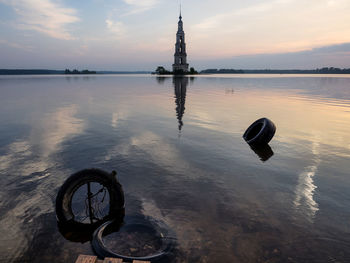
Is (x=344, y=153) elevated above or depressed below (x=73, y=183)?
below

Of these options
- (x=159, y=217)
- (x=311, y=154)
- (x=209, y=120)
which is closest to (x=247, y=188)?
(x=159, y=217)

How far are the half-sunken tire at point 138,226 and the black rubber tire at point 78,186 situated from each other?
0.40 meters

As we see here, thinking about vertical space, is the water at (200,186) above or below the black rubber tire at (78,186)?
below

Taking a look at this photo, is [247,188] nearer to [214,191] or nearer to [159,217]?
[214,191]

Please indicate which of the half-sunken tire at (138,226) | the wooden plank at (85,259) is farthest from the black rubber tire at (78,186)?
the wooden plank at (85,259)

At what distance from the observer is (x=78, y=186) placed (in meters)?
6.81

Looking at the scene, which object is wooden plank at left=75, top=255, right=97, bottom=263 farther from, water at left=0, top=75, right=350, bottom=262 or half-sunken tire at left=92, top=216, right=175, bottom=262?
water at left=0, top=75, right=350, bottom=262

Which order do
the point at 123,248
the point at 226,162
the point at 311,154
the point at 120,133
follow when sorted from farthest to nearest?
the point at 120,133 → the point at 311,154 → the point at 226,162 → the point at 123,248

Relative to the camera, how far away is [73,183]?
6684mm

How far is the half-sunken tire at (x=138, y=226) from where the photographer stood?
18.5 ft

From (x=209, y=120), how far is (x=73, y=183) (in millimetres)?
16416

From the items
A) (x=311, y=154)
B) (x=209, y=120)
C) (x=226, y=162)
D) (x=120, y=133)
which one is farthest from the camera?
(x=209, y=120)

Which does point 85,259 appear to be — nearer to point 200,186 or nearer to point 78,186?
point 78,186

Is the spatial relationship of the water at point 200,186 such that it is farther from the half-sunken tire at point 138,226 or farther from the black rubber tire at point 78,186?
the black rubber tire at point 78,186
